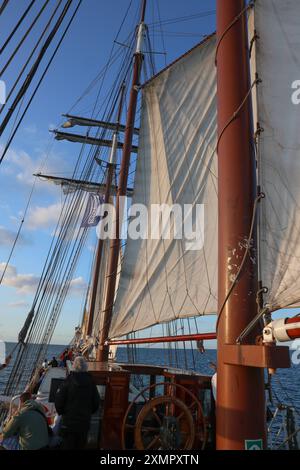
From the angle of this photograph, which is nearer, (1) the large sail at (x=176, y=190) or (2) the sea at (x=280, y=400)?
(2) the sea at (x=280, y=400)

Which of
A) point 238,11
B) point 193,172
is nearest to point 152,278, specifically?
point 193,172

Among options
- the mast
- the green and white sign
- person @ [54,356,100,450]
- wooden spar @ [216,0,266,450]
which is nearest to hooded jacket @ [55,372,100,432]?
person @ [54,356,100,450]

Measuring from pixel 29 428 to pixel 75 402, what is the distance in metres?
0.58

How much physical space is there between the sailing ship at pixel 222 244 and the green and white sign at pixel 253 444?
10 mm

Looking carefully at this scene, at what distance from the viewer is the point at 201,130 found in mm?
8492

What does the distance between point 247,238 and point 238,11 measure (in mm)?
2675

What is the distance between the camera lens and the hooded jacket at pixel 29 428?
4.20 m

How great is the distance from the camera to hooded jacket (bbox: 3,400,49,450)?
4.20 metres

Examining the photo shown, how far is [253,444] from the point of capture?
118 inches

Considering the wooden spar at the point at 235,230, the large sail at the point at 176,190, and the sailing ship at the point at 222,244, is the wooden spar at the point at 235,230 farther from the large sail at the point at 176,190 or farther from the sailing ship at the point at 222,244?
the large sail at the point at 176,190

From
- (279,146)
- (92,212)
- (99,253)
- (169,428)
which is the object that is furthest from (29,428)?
(99,253)

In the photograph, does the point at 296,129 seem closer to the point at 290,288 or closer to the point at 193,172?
the point at 290,288

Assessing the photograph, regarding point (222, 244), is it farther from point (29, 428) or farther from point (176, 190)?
point (176, 190)

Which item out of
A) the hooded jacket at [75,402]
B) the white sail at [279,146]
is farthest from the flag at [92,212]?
the hooded jacket at [75,402]
